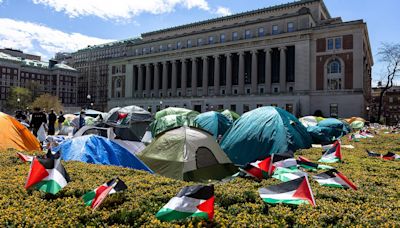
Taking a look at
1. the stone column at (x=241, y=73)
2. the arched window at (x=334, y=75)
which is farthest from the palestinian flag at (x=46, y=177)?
the stone column at (x=241, y=73)

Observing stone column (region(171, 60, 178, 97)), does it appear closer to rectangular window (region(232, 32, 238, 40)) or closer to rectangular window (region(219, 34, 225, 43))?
rectangular window (region(219, 34, 225, 43))

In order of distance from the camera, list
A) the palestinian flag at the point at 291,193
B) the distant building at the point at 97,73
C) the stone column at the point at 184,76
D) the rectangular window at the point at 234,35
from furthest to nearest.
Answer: the distant building at the point at 97,73
the stone column at the point at 184,76
the rectangular window at the point at 234,35
the palestinian flag at the point at 291,193

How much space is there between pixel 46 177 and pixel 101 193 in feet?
4.37

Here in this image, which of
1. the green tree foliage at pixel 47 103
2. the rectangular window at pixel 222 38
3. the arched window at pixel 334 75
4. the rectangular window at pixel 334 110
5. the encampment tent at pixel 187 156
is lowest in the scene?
the encampment tent at pixel 187 156

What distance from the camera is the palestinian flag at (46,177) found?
5.00m

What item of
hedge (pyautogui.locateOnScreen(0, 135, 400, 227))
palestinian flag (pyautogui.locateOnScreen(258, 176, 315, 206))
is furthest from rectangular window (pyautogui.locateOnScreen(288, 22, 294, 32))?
palestinian flag (pyautogui.locateOnScreen(258, 176, 315, 206))

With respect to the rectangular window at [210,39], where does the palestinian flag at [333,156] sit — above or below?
below

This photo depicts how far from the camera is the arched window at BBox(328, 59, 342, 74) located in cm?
5859

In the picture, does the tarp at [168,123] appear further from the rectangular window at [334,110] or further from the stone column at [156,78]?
the stone column at [156,78]

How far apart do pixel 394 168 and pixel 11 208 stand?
337 inches

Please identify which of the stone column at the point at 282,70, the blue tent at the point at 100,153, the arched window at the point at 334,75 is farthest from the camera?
the stone column at the point at 282,70

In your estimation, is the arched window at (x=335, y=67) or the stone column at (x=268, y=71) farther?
the stone column at (x=268, y=71)

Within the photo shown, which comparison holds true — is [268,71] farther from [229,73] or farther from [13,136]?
[13,136]

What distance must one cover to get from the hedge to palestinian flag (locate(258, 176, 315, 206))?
0.13 meters
